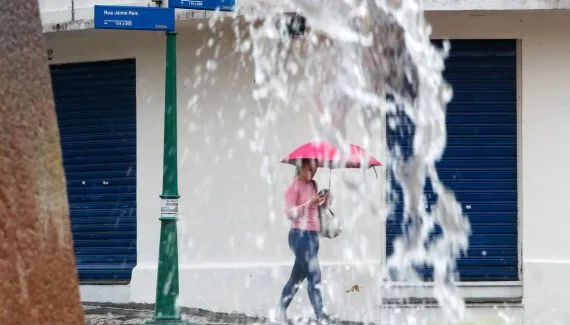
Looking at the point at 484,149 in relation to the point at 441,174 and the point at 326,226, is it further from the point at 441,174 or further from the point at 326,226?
the point at 326,226

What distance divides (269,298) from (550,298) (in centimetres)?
323

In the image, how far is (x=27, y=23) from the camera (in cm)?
366

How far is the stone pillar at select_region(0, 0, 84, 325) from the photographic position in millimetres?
3449

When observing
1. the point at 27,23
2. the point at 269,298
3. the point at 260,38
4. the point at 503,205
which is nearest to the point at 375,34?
the point at 260,38

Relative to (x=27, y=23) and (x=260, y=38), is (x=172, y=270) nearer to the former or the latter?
(x=260, y=38)

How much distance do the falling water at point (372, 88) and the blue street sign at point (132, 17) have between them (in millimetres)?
2349

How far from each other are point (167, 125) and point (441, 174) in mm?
3965

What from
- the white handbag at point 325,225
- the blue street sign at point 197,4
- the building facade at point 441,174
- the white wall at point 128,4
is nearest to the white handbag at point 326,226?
the white handbag at point 325,225

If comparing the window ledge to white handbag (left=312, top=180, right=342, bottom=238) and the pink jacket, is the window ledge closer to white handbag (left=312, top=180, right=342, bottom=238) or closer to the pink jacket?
white handbag (left=312, top=180, right=342, bottom=238)

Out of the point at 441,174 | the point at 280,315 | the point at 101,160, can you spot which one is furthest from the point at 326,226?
the point at 101,160

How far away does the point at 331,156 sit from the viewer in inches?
438

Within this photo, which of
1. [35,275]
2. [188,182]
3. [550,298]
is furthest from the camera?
[188,182]

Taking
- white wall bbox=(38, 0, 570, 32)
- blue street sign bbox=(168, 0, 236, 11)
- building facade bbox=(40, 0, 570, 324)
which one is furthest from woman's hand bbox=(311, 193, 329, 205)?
white wall bbox=(38, 0, 570, 32)

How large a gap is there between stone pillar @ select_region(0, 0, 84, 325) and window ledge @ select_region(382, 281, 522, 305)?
914 centimetres
